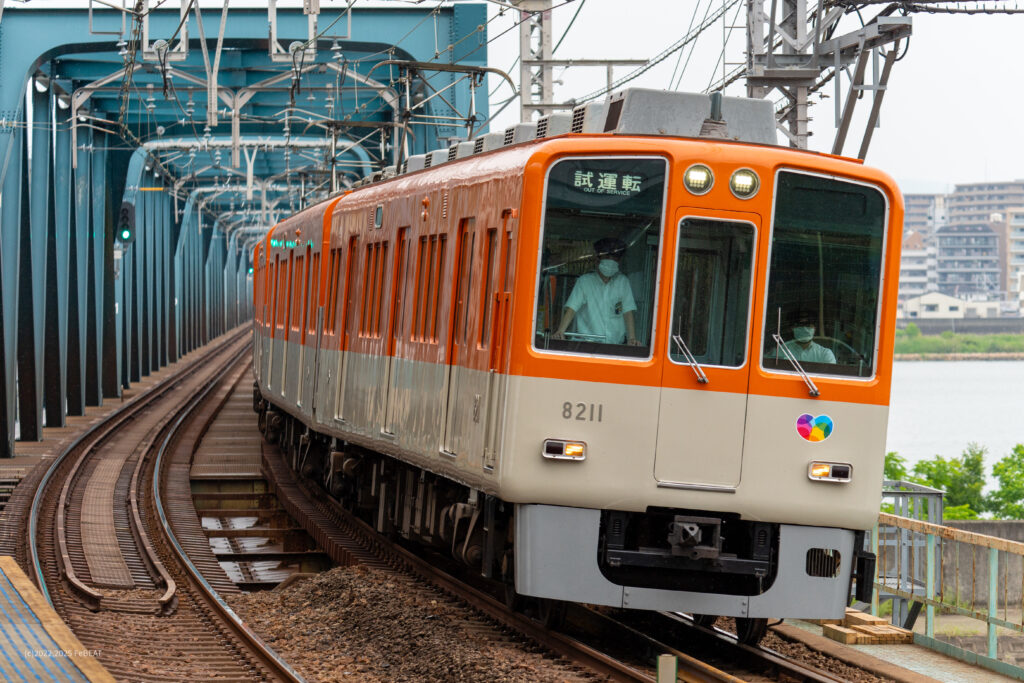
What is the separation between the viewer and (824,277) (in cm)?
817

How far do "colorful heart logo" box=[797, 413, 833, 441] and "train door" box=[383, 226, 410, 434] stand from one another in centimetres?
394

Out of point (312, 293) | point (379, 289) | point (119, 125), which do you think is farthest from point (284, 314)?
point (119, 125)

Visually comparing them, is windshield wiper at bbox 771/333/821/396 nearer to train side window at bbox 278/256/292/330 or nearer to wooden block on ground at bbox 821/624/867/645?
wooden block on ground at bbox 821/624/867/645

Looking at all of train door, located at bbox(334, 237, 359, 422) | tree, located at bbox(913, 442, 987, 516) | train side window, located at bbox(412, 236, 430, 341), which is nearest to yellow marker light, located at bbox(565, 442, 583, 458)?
train side window, located at bbox(412, 236, 430, 341)

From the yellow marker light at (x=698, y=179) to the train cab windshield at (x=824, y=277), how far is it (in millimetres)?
389

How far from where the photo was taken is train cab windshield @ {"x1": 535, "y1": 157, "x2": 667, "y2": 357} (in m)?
8.05

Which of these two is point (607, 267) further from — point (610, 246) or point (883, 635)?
point (883, 635)

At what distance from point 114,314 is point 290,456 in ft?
51.5

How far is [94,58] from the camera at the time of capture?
27.1 metres

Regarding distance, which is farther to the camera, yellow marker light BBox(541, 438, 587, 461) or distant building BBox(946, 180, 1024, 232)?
distant building BBox(946, 180, 1024, 232)

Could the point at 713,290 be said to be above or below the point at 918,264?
below

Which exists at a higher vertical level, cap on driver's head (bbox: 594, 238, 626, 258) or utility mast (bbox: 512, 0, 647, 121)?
utility mast (bbox: 512, 0, 647, 121)

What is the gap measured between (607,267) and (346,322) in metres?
5.96

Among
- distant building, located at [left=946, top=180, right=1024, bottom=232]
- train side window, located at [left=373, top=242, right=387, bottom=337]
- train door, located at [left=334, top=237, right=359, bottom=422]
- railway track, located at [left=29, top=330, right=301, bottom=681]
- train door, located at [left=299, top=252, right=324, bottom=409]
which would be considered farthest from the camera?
distant building, located at [left=946, top=180, right=1024, bottom=232]
